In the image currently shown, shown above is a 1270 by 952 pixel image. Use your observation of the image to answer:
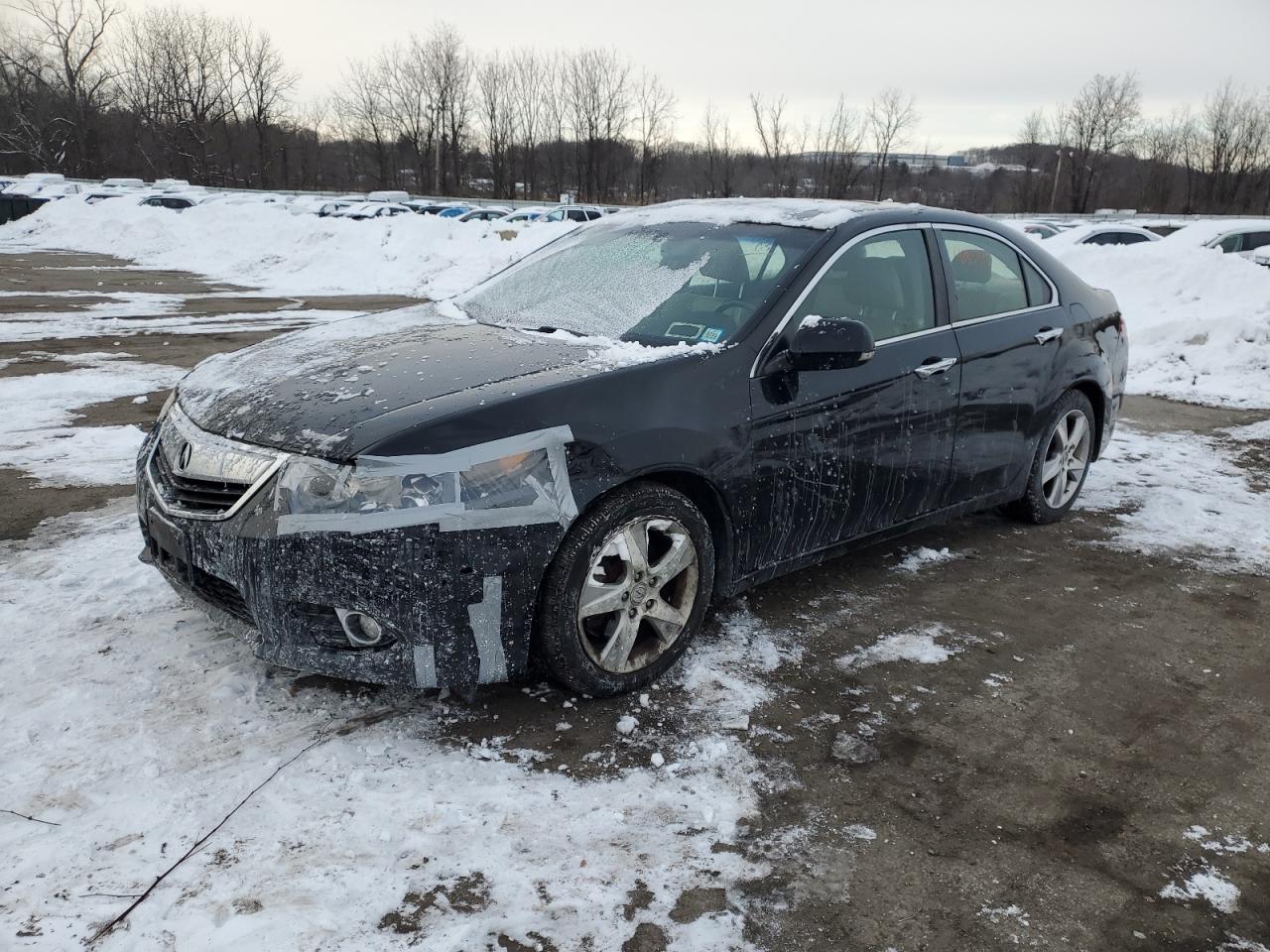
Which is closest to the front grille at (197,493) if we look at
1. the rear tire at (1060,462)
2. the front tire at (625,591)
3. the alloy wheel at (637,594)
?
the front tire at (625,591)

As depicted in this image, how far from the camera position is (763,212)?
13.7 feet

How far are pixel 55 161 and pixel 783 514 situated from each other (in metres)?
71.7

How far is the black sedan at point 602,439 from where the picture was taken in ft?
8.94

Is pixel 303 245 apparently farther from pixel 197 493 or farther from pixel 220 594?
pixel 220 594

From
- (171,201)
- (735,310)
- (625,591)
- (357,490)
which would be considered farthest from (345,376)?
(171,201)

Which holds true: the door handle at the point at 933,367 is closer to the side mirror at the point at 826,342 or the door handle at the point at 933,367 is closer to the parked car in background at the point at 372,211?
the side mirror at the point at 826,342

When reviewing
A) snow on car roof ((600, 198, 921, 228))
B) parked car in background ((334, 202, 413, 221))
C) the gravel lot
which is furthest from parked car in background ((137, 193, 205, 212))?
snow on car roof ((600, 198, 921, 228))

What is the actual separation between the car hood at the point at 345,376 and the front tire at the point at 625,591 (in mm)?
534

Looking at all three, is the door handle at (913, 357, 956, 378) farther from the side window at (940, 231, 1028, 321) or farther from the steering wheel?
the steering wheel

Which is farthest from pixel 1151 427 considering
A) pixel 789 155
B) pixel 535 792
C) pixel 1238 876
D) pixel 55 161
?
pixel 55 161

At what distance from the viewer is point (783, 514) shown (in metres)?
3.59

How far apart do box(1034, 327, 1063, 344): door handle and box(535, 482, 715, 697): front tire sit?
7.70 ft

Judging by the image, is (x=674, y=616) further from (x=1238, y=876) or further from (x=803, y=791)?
(x=1238, y=876)

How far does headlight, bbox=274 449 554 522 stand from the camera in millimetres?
2662
